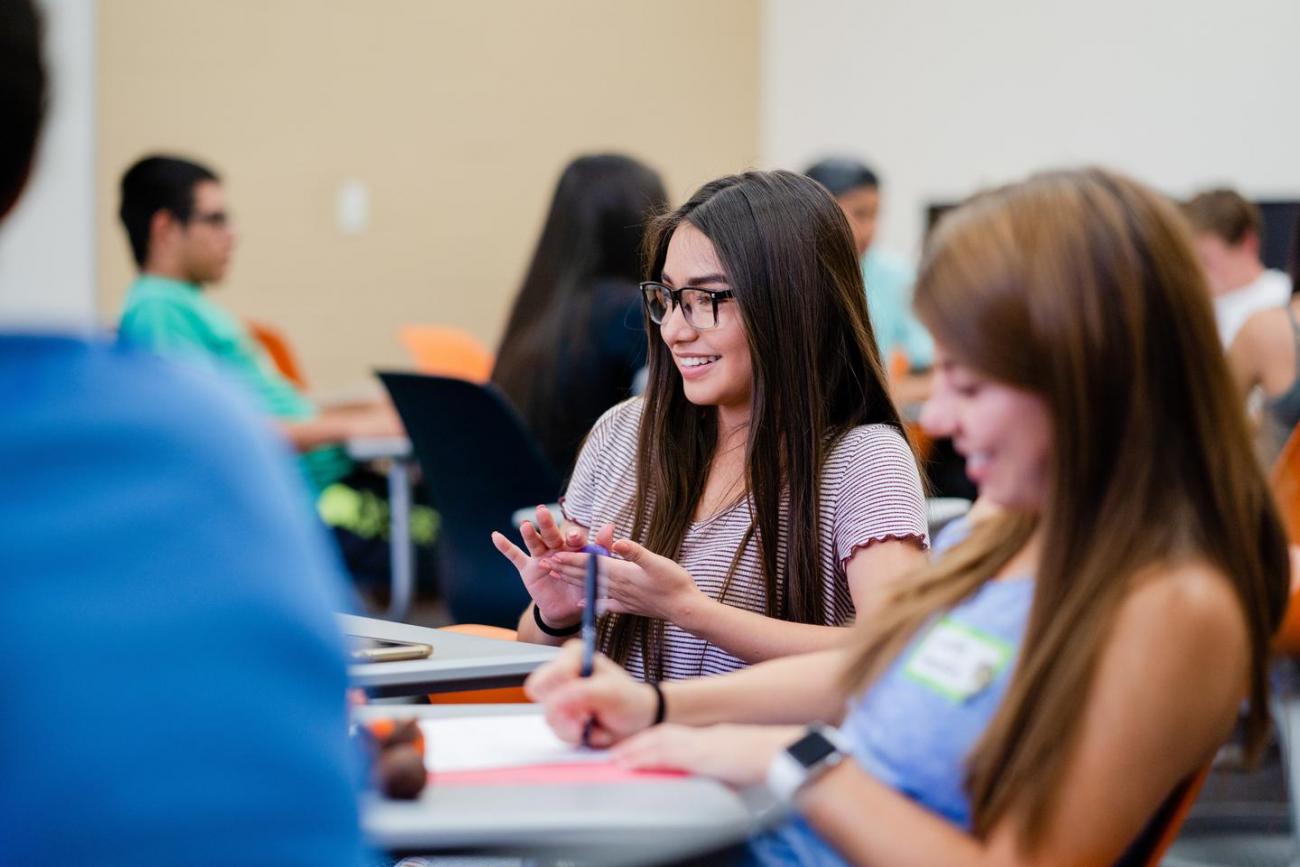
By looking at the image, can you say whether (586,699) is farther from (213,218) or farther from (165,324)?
Answer: (213,218)

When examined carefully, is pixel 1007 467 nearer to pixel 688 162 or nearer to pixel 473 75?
pixel 473 75

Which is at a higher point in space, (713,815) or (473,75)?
(473,75)

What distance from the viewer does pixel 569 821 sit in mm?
1011

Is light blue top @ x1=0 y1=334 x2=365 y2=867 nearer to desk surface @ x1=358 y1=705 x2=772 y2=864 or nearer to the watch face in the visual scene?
desk surface @ x1=358 y1=705 x2=772 y2=864

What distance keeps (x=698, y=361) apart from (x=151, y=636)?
1.26 meters

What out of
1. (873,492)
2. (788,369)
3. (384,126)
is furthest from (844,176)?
(873,492)

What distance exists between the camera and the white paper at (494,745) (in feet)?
3.92

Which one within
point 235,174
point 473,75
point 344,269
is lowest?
point 344,269

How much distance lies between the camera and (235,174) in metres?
5.63

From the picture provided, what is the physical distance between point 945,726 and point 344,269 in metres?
5.13

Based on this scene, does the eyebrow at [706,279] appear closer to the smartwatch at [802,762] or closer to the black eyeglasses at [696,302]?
the black eyeglasses at [696,302]

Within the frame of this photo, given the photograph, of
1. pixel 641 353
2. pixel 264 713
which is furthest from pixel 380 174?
pixel 264 713

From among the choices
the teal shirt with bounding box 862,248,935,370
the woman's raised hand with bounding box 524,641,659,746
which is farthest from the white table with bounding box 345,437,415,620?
the woman's raised hand with bounding box 524,641,659,746

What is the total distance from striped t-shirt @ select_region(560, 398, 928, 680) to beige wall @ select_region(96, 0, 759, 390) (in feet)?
13.3
